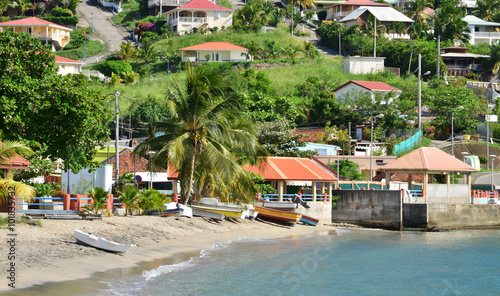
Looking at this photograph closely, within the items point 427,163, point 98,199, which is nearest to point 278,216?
point 427,163

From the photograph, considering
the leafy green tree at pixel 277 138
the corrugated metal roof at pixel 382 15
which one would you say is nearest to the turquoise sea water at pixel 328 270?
the leafy green tree at pixel 277 138

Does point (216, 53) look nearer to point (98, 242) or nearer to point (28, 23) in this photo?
point (28, 23)

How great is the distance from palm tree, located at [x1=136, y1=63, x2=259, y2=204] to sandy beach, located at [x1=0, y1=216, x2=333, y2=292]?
254 centimetres

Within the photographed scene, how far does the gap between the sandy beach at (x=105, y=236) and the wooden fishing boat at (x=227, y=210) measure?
512mm

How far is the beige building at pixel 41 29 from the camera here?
101000mm

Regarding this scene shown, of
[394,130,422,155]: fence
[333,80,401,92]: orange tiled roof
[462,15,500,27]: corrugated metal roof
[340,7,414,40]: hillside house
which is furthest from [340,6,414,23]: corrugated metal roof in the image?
[394,130,422,155]: fence

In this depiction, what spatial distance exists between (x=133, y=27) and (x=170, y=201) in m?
82.8

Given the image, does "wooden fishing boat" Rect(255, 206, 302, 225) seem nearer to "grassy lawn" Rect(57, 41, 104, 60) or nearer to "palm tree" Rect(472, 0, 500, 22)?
"grassy lawn" Rect(57, 41, 104, 60)

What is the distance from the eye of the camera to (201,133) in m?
33.9

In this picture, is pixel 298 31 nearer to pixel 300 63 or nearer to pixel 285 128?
pixel 300 63

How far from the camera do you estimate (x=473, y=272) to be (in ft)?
95.2

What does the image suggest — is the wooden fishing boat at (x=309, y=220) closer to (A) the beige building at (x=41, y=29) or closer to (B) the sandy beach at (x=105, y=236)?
(B) the sandy beach at (x=105, y=236)

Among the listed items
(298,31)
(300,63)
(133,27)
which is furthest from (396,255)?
(133,27)

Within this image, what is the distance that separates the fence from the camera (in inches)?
2469
